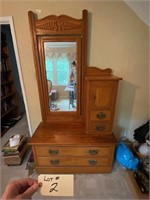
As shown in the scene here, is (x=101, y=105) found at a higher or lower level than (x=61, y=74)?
lower

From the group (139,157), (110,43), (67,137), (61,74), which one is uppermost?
(110,43)

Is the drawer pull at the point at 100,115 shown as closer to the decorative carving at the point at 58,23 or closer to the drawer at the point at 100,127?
the drawer at the point at 100,127

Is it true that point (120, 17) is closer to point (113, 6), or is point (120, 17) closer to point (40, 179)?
point (113, 6)

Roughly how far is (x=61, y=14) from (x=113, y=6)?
58cm

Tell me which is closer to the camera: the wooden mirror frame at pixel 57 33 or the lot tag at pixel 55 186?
the lot tag at pixel 55 186

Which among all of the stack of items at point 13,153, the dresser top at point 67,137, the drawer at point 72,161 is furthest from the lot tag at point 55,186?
the stack of items at point 13,153

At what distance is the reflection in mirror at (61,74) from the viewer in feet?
4.90

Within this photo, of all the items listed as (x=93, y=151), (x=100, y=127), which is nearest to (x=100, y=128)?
(x=100, y=127)

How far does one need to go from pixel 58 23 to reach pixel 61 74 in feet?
1.87

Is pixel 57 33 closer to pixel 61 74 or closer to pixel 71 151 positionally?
pixel 61 74

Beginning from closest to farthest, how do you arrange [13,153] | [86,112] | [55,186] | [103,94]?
[55,186] → [103,94] → [86,112] → [13,153]

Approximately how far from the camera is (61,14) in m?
1.39

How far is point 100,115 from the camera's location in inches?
57.5

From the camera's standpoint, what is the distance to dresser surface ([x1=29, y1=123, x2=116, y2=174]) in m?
1.40
